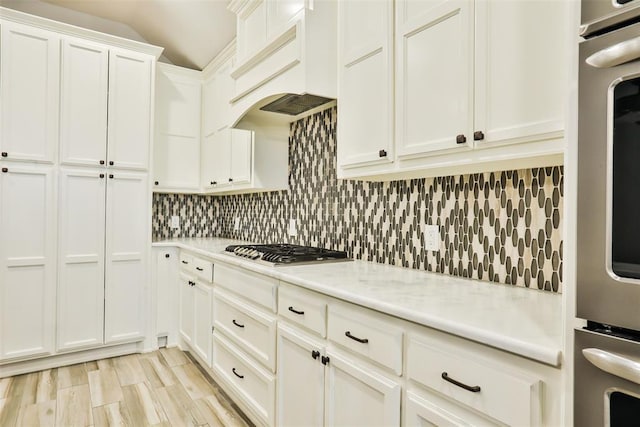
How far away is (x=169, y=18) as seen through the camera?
3477 millimetres

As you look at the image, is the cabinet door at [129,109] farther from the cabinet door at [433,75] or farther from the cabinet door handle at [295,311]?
the cabinet door at [433,75]

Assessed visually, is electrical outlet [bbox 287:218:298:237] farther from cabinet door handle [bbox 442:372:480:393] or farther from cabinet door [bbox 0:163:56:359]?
cabinet door handle [bbox 442:372:480:393]

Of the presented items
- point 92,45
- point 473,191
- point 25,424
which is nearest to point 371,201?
point 473,191

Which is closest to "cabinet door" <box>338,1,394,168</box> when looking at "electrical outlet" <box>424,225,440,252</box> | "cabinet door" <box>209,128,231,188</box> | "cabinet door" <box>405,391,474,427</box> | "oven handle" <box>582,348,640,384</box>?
"electrical outlet" <box>424,225,440,252</box>

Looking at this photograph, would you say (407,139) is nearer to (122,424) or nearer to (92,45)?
(122,424)

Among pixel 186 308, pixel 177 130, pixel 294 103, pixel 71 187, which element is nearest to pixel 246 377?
pixel 186 308

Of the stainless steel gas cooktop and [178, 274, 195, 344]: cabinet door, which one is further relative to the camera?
[178, 274, 195, 344]: cabinet door

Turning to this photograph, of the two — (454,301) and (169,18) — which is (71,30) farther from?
(454,301)

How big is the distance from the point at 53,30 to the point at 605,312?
373 centimetres

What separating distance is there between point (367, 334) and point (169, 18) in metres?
3.43

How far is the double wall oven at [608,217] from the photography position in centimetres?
71

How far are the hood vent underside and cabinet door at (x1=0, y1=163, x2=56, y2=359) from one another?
1.84 m

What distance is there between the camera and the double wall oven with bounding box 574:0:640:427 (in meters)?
0.71

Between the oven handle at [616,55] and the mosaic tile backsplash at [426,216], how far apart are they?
733mm
